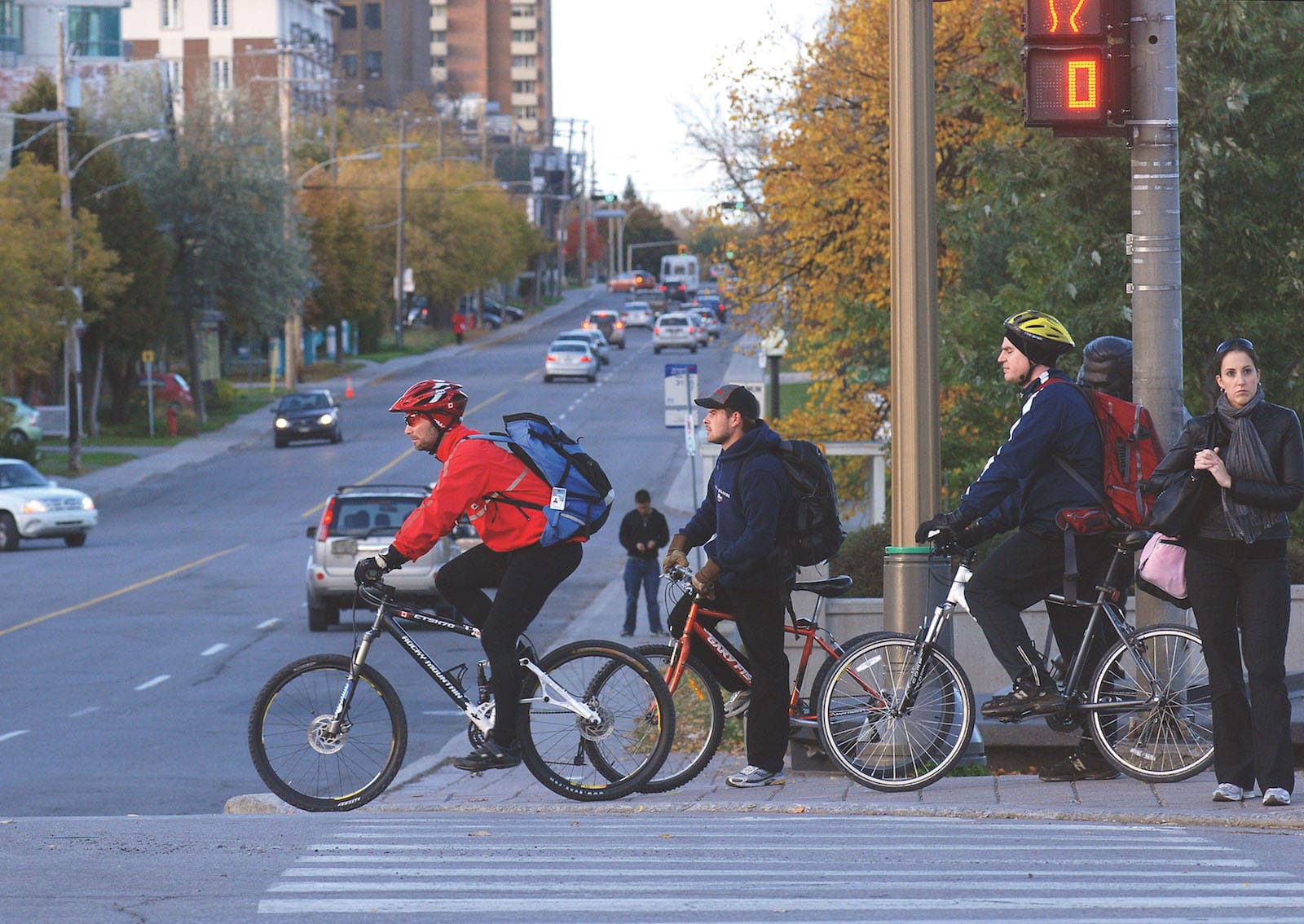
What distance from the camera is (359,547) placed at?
2262 cm

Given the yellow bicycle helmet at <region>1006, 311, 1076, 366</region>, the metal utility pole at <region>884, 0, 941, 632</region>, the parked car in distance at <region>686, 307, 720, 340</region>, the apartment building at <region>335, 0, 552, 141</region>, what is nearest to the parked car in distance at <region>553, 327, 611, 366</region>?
the parked car in distance at <region>686, 307, 720, 340</region>

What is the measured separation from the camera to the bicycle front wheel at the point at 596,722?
327 inches

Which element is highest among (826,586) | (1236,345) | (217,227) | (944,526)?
(217,227)

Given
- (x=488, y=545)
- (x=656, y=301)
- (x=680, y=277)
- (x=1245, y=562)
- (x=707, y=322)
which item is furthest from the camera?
(x=680, y=277)

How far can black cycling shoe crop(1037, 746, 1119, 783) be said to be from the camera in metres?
8.43

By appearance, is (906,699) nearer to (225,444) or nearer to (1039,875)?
(1039,875)

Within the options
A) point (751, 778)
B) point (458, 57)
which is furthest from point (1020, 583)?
point (458, 57)

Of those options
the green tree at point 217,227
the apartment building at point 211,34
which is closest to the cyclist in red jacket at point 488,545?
the green tree at point 217,227

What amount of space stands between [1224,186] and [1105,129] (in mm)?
6822

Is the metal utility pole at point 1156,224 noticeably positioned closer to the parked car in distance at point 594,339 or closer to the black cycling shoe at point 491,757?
the black cycling shoe at point 491,757

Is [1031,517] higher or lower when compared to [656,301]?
lower

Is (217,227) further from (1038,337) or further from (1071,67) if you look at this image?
(1038,337)

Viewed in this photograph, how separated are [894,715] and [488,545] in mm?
1932

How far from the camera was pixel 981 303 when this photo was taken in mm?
18141
